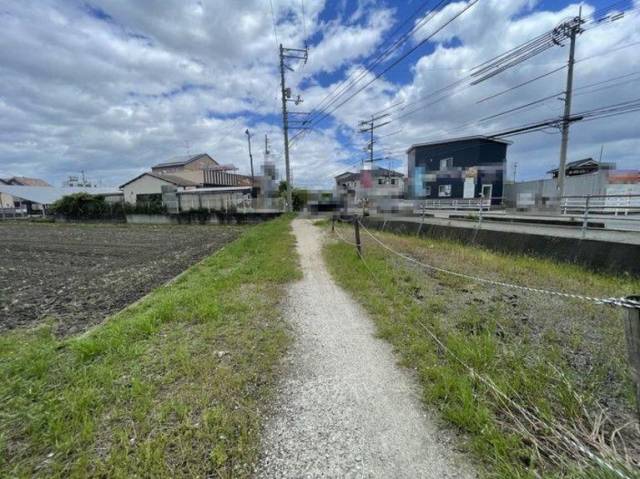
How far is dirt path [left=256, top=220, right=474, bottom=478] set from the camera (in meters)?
1.66

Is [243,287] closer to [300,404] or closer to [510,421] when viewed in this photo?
[300,404]

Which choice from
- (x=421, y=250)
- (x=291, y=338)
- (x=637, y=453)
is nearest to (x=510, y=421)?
(x=637, y=453)

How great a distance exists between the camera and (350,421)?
2016 mm

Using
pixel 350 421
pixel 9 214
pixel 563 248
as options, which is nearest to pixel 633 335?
pixel 350 421

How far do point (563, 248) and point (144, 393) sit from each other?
26.7ft

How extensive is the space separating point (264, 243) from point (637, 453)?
9769mm

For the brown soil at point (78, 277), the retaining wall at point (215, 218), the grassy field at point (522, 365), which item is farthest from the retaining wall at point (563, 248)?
the retaining wall at point (215, 218)

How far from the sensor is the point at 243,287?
17.5 feet

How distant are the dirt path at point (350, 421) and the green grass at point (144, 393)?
213 millimetres

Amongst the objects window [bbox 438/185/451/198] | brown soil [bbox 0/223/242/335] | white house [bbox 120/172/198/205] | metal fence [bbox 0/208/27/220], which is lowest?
brown soil [bbox 0/223/242/335]

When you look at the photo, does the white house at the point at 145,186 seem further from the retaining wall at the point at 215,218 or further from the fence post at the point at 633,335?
the fence post at the point at 633,335

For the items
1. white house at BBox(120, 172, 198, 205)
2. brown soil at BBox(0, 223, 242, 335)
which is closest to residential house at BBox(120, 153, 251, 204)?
white house at BBox(120, 172, 198, 205)

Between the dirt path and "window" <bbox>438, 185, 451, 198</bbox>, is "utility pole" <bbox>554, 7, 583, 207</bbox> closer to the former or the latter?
"window" <bbox>438, 185, 451, 198</bbox>

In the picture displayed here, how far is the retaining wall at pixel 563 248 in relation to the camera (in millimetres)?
5180
